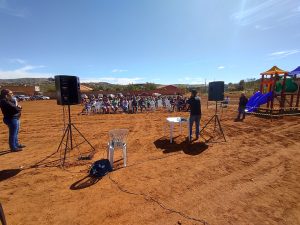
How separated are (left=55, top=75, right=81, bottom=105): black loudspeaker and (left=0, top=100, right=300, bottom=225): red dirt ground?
187cm

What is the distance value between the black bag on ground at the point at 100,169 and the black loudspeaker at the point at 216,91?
5.15 m

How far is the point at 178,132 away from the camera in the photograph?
916cm

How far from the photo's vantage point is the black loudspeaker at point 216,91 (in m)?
7.84

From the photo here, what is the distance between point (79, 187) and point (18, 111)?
386 cm

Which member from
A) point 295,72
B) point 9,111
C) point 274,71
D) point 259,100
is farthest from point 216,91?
point 295,72

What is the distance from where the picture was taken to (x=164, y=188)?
4.13 meters

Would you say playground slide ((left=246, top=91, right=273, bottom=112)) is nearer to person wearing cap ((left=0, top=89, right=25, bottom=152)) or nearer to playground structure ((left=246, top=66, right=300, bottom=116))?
playground structure ((left=246, top=66, right=300, bottom=116))

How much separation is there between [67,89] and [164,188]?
4.09 metres

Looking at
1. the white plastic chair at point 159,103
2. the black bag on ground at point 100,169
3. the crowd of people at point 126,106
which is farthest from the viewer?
the white plastic chair at point 159,103

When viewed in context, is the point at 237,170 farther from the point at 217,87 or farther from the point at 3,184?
the point at 3,184

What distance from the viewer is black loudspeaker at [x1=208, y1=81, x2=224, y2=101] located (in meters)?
7.84

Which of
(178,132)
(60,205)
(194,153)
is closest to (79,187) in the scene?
(60,205)

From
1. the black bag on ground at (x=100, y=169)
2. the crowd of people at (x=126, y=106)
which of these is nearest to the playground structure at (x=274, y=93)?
the crowd of people at (x=126, y=106)

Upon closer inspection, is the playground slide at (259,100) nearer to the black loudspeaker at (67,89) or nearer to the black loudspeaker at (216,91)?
the black loudspeaker at (216,91)
